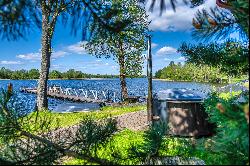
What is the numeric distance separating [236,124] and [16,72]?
18322cm

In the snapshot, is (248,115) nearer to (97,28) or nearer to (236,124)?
(236,124)

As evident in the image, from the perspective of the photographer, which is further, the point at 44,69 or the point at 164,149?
the point at 44,69

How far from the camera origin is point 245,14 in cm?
174

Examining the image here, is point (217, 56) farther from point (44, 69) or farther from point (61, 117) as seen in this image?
point (44, 69)

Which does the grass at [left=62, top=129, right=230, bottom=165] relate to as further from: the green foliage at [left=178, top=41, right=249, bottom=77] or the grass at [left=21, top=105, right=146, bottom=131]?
the green foliage at [left=178, top=41, right=249, bottom=77]

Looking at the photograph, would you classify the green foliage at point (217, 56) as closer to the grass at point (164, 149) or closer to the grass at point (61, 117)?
the grass at point (164, 149)

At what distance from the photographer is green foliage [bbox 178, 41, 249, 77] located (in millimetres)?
2861

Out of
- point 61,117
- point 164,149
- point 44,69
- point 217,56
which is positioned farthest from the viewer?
point 44,69

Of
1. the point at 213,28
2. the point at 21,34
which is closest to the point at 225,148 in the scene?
the point at 213,28

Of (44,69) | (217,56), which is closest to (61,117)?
(44,69)

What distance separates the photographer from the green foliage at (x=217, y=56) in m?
2.86

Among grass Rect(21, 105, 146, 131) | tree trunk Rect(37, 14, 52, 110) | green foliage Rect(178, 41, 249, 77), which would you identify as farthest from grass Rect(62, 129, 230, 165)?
tree trunk Rect(37, 14, 52, 110)

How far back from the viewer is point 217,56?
3.18 meters

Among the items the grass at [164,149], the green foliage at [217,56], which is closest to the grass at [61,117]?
the grass at [164,149]
